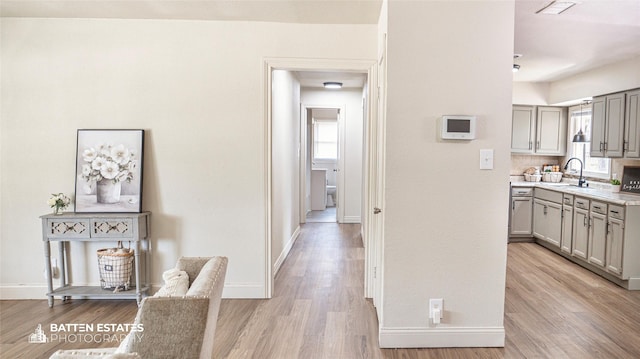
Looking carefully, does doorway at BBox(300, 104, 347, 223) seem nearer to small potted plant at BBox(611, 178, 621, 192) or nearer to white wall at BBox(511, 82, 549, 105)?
white wall at BBox(511, 82, 549, 105)

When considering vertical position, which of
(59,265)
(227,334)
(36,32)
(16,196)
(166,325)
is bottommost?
(227,334)

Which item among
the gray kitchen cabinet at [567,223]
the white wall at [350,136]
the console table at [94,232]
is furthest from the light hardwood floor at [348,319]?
the white wall at [350,136]

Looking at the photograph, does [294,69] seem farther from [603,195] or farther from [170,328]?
[603,195]

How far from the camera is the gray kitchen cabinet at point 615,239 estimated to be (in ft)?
12.0

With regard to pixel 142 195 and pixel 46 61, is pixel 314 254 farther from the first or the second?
pixel 46 61

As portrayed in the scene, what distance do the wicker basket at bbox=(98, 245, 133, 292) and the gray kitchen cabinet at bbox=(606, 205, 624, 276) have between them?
15.4ft

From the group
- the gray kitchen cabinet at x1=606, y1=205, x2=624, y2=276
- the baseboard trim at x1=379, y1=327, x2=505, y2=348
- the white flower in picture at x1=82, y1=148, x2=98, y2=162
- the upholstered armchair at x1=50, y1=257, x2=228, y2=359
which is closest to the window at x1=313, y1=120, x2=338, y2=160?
the gray kitchen cabinet at x1=606, y1=205, x2=624, y2=276

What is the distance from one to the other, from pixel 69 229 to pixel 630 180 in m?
5.96

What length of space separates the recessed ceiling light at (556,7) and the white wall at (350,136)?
13.3 feet

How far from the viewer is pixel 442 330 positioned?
98.0 inches

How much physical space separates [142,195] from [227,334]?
58.1 inches

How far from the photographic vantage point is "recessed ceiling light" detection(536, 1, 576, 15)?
2.71m

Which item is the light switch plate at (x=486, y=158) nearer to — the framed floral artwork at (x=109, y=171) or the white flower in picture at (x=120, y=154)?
the framed floral artwork at (x=109, y=171)

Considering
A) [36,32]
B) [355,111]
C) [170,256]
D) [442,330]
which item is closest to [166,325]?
[442,330]
